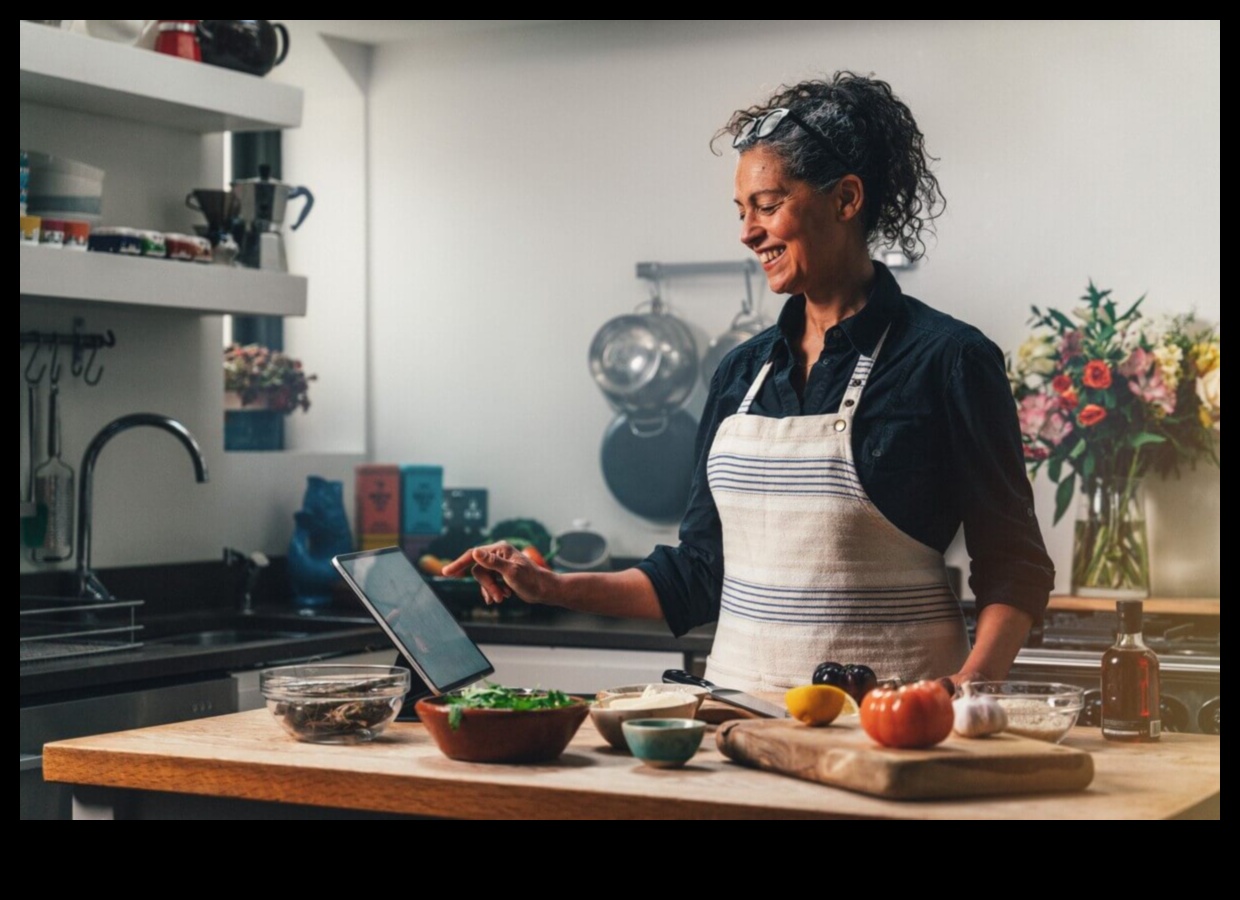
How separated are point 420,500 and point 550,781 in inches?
127

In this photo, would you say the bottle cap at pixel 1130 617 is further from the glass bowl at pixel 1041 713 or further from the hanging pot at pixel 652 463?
the hanging pot at pixel 652 463

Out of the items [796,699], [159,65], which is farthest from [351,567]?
[159,65]

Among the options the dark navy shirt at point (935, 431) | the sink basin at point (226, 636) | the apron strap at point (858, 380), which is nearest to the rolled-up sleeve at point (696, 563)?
the dark navy shirt at point (935, 431)

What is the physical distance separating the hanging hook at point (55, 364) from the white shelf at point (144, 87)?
1.86ft

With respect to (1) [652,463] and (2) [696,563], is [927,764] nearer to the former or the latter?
(2) [696,563]

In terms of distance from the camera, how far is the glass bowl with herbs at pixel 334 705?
1943mm

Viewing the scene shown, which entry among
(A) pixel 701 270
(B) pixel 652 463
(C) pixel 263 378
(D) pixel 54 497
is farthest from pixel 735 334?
(D) pixel 54 497

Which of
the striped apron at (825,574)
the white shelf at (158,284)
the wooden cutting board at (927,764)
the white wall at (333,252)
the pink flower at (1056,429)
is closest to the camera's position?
the wooden cutting board at (927,764)

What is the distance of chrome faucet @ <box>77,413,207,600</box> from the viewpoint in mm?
3916

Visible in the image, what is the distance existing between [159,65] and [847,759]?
2.82 metres

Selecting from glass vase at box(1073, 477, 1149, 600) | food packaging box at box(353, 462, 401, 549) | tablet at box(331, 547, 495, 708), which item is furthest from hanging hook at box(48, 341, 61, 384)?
glass vase at box(1073, 477, 1149, 600)

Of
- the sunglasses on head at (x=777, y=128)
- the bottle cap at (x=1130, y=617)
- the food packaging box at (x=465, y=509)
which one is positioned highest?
the sunglasses on head at (x=777, y=128)

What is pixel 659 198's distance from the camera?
480 centimetres

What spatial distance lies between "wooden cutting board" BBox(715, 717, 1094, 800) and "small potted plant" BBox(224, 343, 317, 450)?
10.8 feet
